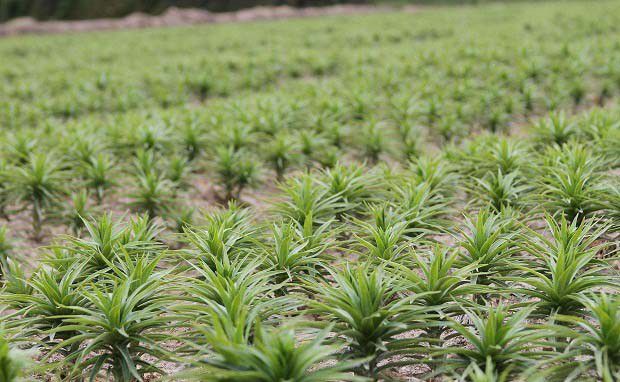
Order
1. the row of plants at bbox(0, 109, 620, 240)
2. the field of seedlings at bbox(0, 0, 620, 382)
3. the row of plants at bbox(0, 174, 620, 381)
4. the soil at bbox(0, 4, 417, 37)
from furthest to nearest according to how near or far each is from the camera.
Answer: the soil at bbox(0, 4, 417, 37), the row of plants at bbox(0, 109, 620, 240), the field of seedlings at bbox(0, 0, 620, 382), the row of plants at bbox(0, 174, 620, 381)

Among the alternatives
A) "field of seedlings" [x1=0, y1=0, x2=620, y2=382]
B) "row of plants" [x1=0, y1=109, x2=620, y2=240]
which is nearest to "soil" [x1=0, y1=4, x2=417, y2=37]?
"field of seedlings" [x1=0, y1=0, x2=620, y2=382]

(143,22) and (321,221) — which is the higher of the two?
(143,22)

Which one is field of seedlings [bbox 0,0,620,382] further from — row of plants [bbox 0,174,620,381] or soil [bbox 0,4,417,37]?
soil [bbox 0,4,417,37]

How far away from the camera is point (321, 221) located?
10.8 ft

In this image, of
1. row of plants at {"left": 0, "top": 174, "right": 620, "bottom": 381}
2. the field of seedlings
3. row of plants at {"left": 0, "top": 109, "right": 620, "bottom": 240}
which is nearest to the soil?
the field of seedlings

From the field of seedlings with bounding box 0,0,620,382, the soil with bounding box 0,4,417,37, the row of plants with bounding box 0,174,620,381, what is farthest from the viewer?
the soil with bounding box 0,4,417,37

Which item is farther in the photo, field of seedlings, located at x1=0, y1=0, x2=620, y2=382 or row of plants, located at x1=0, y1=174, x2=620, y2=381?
field of seedlings, located at x1=0, y1=0, x2=620, y2=382

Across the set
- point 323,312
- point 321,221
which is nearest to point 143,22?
point 321,221

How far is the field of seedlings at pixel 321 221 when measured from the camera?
212 centimetres

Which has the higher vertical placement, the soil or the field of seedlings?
the soil

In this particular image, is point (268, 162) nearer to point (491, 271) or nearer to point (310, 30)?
point (491, 271)

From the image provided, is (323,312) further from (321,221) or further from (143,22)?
(143,22)

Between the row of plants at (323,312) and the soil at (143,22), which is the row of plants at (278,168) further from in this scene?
the soil at (143,22)

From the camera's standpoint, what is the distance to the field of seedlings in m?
2.12
